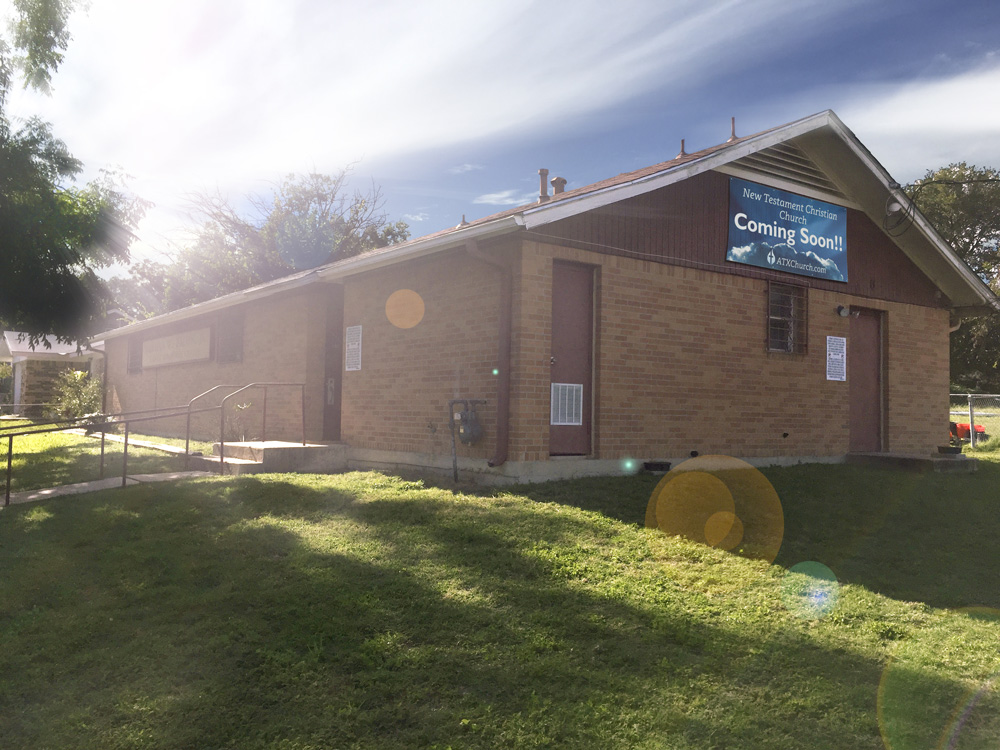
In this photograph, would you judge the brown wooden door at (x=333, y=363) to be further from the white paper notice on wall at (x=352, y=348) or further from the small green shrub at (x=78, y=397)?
the small green shrub at (x=78, y=397)

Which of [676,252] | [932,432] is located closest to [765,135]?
[676,252]

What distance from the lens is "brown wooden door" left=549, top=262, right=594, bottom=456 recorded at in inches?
347

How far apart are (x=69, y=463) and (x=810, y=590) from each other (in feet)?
40.2

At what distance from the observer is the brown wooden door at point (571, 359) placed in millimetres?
8812

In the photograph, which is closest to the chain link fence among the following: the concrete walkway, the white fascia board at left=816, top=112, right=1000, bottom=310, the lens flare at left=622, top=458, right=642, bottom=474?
the white fascia board at left=816, top=112, right=1000, bottom=310

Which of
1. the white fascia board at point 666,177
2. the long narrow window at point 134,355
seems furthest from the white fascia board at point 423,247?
the long narrow window at point 134,355

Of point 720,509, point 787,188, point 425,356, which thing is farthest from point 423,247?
point 787,188

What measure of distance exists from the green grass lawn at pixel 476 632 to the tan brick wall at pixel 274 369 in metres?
5.36

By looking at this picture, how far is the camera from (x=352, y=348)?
11523 mm

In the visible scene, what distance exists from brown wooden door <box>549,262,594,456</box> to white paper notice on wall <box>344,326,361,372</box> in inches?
149

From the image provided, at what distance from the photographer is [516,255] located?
8.45 meters

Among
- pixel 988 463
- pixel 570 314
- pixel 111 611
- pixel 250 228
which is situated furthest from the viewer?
pixel 250 228

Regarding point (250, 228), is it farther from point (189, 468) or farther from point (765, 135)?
point (765, 135)

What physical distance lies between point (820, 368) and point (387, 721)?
32.4ft
